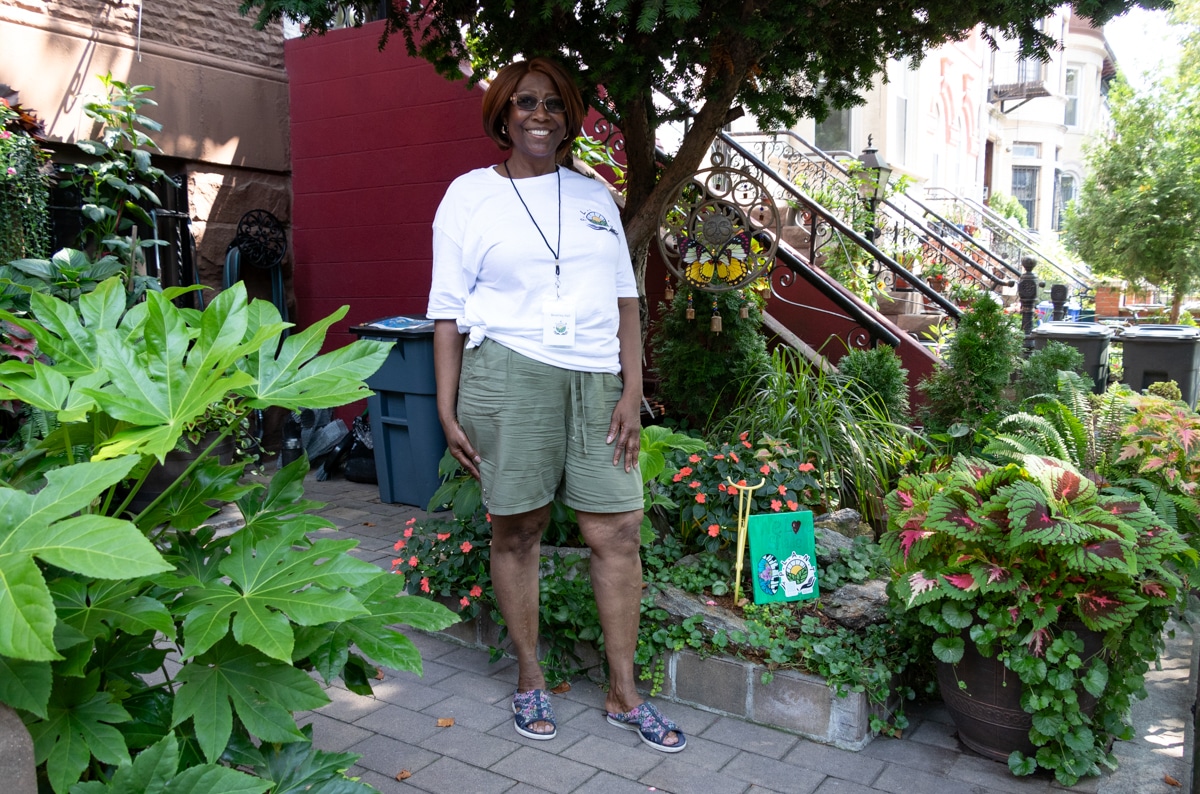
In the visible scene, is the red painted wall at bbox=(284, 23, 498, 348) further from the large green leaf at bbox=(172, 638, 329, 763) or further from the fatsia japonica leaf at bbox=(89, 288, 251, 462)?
the large green leaf at bbox=(172, 638, 329, 763)

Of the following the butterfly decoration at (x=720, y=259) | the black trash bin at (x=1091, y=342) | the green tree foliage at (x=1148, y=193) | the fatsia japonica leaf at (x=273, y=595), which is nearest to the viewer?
the fatsia japonica leaf at (x=273, y=595)

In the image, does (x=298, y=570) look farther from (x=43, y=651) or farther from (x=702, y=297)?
(x=702, y=297)

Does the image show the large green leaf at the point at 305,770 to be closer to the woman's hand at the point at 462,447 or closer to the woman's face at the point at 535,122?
the woman's hand at the point at 462,447

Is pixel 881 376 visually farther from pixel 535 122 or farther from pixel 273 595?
pixel 273 595

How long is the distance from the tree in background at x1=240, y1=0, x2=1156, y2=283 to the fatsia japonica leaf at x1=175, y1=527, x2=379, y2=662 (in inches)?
78.7

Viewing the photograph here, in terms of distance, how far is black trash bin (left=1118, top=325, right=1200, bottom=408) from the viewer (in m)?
6.49

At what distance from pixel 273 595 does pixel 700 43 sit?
271cm

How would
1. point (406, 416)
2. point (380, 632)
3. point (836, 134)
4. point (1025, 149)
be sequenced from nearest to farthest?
point (380, 632), point (406, 416), point (836, 134), point (1025, 149)

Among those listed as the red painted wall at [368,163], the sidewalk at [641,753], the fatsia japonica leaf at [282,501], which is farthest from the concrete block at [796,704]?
the red painted wall at [368,163]

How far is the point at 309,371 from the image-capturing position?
1.79m

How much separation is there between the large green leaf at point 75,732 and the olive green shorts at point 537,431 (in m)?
1.37

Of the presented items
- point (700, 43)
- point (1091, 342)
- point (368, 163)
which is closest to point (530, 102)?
point (700, 43)

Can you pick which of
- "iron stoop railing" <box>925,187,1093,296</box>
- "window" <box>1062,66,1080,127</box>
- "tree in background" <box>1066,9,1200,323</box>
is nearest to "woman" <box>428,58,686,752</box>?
"tree in background" <box>1066,9,1200,323</box>

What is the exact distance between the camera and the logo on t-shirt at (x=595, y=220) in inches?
114
